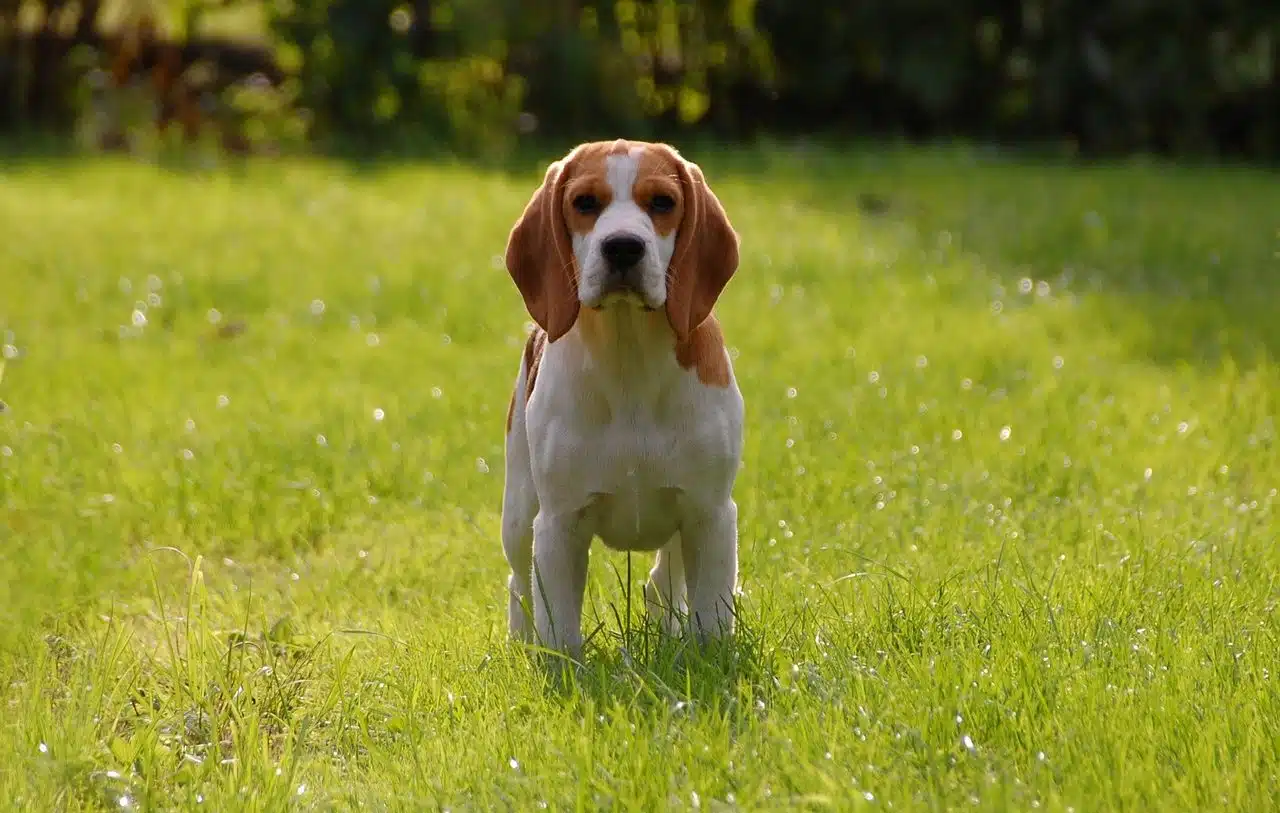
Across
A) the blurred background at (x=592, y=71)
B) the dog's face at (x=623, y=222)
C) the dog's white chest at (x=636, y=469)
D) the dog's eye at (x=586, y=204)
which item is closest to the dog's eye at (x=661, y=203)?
the dog's face at (x=623, y=222)

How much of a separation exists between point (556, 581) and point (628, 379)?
531 millimetres

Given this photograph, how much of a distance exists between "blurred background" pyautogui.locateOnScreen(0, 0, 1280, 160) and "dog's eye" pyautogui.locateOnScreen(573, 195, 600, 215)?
30.4 feet

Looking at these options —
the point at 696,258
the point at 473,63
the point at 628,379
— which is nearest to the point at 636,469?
the point at 628,379

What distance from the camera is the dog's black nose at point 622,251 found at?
3.81m

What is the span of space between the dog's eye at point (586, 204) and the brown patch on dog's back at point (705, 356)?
0.38 metres

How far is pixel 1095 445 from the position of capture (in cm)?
621

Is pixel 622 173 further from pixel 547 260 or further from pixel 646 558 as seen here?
pixel 646 558

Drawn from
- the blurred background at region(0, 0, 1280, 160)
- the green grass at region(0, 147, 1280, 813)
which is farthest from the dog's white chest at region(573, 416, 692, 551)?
the blurred background at region(0, 0, 1280, 160)

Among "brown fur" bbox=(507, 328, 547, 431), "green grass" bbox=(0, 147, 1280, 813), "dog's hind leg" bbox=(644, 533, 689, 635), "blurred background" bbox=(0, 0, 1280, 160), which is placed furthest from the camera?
"blurred background" bbox=(0, 0, 1280, 160)

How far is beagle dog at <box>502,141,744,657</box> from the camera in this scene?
155 inches

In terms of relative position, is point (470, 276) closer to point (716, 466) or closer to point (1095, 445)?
point (1095, 445)

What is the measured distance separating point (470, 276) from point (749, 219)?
2.08 meters

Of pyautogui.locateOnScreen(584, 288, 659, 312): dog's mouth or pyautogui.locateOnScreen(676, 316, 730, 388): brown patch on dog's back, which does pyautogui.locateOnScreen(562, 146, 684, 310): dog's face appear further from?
pyautogui.locateOnScreen(676, 316, 730, 388): brown patch on dog's back

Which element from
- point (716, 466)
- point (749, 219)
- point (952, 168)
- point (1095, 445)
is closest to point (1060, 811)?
point (716, 466)
